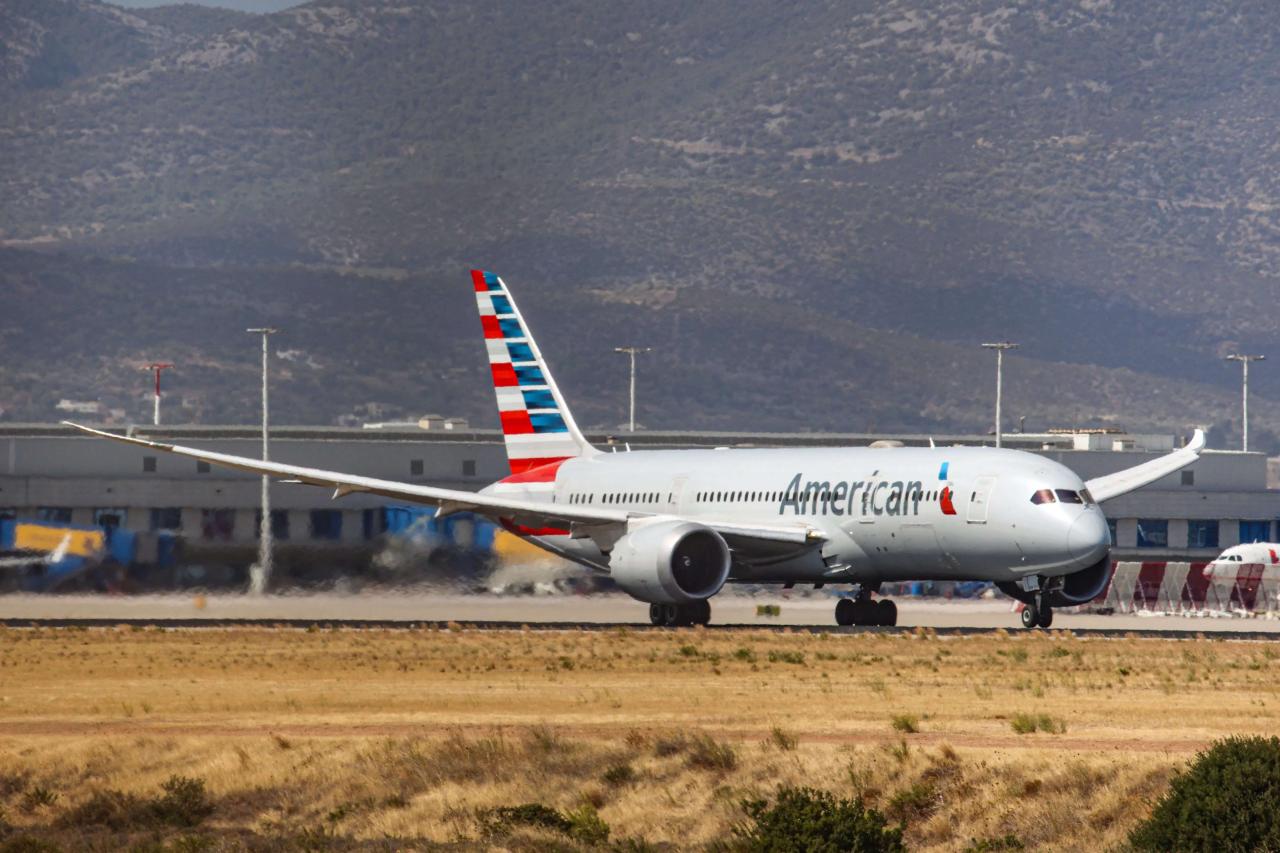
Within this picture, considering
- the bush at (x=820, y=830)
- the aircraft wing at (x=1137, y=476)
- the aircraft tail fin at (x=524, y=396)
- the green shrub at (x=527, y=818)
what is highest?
the aircraft tail fin at (x=524, y=396)

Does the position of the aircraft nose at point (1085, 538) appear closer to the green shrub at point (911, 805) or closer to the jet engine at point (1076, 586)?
the jet engine at point (1076, 586)

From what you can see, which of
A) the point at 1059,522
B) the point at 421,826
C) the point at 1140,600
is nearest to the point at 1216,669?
the point at 1059,522

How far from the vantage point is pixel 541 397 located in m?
66.9

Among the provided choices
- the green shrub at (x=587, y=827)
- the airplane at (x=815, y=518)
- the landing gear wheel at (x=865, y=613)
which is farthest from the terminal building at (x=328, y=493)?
the green shrub at (x=587, y=827)

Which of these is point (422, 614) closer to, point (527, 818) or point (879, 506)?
point (879, 506)

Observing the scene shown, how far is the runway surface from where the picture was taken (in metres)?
61.9

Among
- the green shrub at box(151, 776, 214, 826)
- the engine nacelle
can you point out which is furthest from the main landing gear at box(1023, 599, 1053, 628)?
the green shrub at box(151, 776, 214, 826)

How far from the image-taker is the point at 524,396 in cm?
6694

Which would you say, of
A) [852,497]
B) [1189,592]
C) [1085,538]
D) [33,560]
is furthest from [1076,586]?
[33,560]

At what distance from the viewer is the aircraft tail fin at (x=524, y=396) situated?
66.9m

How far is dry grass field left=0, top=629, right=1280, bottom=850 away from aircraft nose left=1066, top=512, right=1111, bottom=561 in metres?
7.45

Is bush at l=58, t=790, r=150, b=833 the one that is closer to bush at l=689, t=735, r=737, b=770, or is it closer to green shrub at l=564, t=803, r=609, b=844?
green shrub at l=564, t=803, r=609, b=844

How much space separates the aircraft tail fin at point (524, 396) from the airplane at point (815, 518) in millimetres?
1290

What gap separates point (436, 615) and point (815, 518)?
13336 mm
